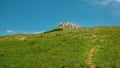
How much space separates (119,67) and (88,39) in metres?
21.7

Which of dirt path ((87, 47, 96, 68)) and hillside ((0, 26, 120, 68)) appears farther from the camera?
hillside ((0, 26, 120, 68))

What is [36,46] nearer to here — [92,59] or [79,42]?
[79,42]

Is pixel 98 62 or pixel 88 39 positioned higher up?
pixel 88 39

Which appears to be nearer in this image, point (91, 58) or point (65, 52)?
point (91, 58)

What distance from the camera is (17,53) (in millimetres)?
51000

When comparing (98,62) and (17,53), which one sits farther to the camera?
(17,53)

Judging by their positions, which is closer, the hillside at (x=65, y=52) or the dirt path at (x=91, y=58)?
the dirt path at (x=91, y=58)

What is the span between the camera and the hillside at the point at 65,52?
141 ft

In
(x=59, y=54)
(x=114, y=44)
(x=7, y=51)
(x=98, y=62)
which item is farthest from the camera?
(x=114, y=44)

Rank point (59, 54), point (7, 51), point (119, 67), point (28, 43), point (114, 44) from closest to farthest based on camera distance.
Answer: point (119, 67) → point (59, 54) → point (7, 51) → point (114, 44) → point (28, 43)

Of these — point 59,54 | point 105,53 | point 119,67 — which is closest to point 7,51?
point 59,54

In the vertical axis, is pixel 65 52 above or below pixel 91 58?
above

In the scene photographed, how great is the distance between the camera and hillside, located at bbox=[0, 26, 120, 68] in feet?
141

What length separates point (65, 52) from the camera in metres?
50.7
